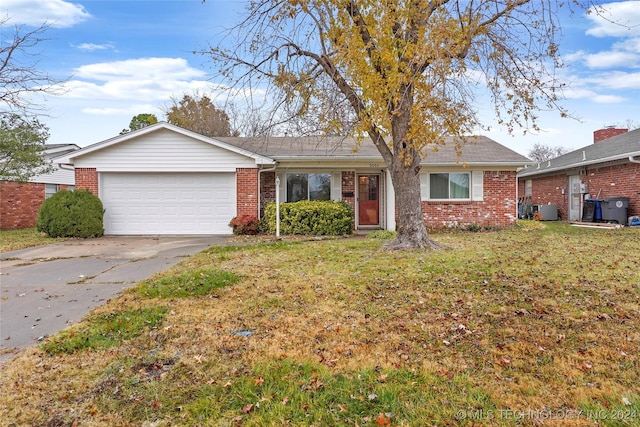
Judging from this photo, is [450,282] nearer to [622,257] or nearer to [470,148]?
[622,257]

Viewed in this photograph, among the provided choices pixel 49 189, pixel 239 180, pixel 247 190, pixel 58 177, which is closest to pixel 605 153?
pixel 247 190

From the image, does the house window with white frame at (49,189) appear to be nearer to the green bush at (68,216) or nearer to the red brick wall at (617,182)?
the green bush at (68,216)

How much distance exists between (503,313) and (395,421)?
261cm

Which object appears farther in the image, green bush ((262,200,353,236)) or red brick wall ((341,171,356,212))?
red brick wall ((341,171,356,212))

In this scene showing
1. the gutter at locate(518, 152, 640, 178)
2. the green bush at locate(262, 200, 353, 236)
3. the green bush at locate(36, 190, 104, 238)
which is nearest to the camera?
the green bush at locate(36, 190, 104, 238)

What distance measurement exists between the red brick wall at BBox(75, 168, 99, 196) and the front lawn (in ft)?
28.7

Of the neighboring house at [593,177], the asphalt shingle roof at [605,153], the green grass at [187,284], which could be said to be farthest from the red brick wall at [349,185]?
the green grass at [187,284]

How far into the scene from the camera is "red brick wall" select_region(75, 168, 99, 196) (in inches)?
→ 516

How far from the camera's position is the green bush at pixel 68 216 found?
39.8 ft

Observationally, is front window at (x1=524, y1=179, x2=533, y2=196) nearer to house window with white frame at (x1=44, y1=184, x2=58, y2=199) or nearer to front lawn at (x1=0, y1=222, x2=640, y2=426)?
front lawn at (x1=0, y1=222, x2=640, y2=426)

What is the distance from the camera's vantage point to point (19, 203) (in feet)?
A: 57.4

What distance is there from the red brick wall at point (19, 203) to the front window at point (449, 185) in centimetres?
1748

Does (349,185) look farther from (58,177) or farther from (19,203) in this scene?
(58,177)

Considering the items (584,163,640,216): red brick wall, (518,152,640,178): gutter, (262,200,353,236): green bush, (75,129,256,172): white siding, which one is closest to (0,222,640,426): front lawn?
(262,200,353,236): green bush
